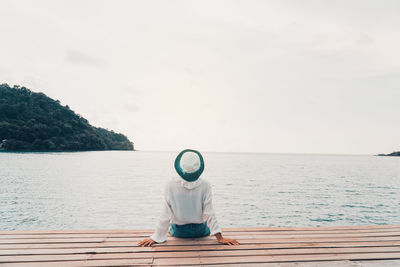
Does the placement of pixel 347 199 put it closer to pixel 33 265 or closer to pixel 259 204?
pixel 259 204

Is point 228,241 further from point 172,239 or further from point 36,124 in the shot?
point 36,124

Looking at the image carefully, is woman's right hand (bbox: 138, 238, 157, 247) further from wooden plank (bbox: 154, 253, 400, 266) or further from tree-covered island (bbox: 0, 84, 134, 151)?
tree-covered island (bbox: 0, 84, 134, 151)

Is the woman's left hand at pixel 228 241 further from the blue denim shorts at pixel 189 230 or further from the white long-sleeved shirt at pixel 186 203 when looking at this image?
the blue denim shorts at pixel 189 230

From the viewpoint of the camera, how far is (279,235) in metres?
4.14

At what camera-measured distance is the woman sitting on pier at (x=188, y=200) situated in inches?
136

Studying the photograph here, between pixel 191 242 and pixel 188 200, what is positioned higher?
pixel 188 200

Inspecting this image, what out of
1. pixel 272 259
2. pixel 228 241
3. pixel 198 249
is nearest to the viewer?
pixel 272 259

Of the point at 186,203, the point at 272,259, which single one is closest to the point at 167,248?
the point at 186,203

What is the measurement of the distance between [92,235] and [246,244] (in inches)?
94.3

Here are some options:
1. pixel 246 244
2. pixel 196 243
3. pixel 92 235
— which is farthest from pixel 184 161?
pixel 92 235

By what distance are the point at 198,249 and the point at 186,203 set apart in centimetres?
63

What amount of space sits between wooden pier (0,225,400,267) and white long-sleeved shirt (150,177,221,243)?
0.86 feet

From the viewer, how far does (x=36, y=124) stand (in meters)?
68.9

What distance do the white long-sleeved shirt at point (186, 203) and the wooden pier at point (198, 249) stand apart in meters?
0.26
